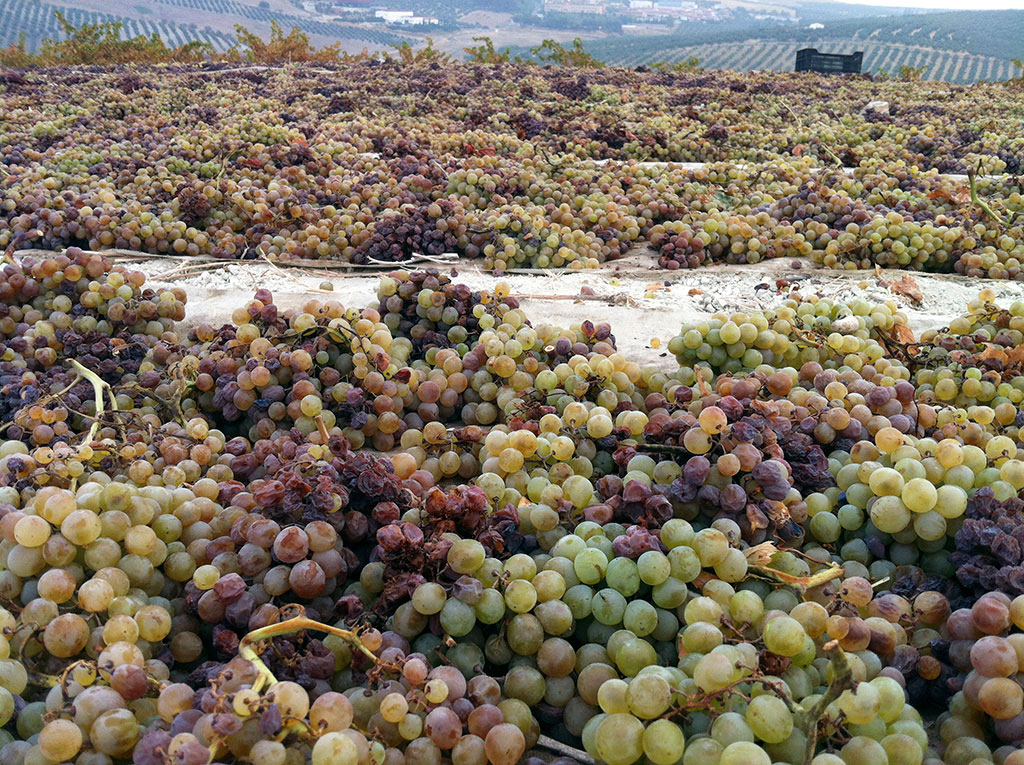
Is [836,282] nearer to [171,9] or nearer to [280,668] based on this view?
[280,668]

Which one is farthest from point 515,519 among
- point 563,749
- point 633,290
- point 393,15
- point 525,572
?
point 393,15

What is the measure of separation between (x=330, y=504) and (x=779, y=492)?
949mm

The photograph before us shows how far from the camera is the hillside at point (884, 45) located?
19.9m

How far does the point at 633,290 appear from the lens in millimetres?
3424

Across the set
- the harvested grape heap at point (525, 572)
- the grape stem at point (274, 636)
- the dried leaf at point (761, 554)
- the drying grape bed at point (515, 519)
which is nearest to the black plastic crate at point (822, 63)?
the drying grape bed at point (515, 519)

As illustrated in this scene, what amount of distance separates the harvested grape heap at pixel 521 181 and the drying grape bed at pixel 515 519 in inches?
13.2

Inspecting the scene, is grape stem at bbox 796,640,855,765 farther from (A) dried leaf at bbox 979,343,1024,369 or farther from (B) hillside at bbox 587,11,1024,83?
(B) hillside at bbox 587,11,1024,83

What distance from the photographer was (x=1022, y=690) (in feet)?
3.40

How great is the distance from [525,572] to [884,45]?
90.2ft

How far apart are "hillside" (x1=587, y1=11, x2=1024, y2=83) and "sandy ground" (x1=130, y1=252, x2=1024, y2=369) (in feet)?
62.5

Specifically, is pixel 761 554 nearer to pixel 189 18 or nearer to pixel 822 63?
pixel 822 63

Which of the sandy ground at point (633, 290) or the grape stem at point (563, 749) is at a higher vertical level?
the sandy ground at point (633, 290)

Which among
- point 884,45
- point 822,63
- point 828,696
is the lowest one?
point 828,696

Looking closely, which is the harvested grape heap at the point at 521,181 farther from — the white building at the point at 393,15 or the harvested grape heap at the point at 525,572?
the white building at the point at 393,15
